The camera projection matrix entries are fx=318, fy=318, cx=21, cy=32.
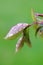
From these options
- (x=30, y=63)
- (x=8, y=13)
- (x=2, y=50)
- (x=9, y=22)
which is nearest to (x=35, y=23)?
(x=30, y=63)

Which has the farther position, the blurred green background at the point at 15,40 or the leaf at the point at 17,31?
the blurred green background at the point at 15,40

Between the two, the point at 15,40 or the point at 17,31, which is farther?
the point at 15,40

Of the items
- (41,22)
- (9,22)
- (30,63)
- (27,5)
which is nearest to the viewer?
(41,22)

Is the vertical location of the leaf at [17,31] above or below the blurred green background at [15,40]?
below

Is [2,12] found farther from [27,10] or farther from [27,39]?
[27,39]

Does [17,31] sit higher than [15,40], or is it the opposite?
[15,40]

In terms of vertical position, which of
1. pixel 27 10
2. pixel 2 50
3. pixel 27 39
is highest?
pixel 27 10

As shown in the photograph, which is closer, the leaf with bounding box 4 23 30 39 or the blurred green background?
the leaf with bounding box 4 23 30 39

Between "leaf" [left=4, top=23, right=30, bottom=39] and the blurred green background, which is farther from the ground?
the blurred green background
